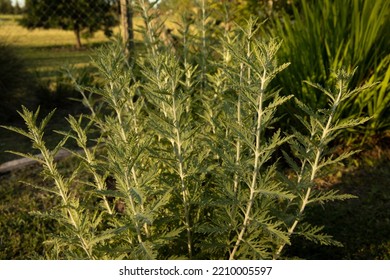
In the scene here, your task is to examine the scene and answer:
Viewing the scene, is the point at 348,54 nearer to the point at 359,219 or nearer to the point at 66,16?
the point at 359,219

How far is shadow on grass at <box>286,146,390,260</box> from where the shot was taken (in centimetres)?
285

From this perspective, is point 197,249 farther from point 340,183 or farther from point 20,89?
point 20,89

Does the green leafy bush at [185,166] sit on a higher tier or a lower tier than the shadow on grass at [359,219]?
higher

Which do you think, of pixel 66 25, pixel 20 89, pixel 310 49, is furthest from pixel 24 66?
pixel 66 25

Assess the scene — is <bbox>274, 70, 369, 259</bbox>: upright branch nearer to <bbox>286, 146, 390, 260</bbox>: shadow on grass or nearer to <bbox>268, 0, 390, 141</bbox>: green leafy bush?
<bbox>286, 146, 390, 260</bbox>: shadow on grass

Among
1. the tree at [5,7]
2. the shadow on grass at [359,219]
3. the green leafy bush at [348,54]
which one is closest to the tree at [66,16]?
the tree at [5,7]

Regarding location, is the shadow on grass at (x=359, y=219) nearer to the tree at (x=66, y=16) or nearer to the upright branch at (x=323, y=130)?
the upright branch at (x=323, y=130)

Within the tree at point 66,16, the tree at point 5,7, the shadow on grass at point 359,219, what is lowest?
the shadow on grass at point 359,219

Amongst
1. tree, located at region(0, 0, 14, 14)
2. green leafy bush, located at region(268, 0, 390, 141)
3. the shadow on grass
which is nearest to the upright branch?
the shadow on grass

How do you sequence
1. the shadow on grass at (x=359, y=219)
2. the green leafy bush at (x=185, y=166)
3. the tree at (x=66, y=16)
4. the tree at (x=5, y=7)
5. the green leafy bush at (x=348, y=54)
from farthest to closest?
the tree at (x=66, y=16), the tree at (x=5, y=7), the green leafy bush at (x=348, y=54), the shadow on grass at (x=359, y=219), the green leafy bush at (x=185, y=166)

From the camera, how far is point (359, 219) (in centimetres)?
329

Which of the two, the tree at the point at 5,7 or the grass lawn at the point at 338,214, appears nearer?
the grass lawn at the point at 338,214

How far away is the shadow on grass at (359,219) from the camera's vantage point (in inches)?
112

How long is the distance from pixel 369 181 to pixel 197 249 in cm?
218
